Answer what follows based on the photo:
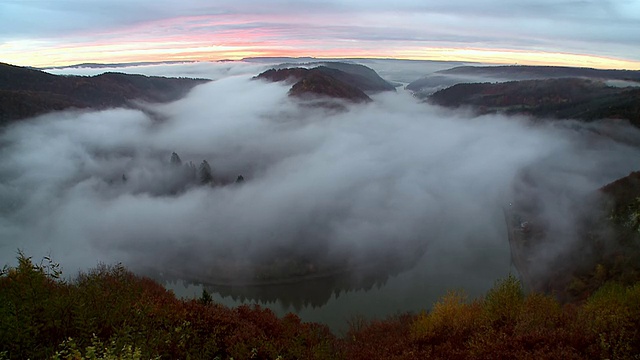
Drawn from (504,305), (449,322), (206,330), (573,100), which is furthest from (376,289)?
(573,100)

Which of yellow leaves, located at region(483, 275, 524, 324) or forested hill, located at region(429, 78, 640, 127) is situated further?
forested hill, located at region(429, 78, 640, 127)

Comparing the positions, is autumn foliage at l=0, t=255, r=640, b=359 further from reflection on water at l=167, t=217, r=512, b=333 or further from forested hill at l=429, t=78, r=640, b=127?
forested hill at l=429, t=78, r=640, b=127

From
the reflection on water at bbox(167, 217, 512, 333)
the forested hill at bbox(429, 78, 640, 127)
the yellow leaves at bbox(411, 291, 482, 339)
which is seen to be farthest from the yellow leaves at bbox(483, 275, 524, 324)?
the forested hill at bbox(429, 78, 640, 127)

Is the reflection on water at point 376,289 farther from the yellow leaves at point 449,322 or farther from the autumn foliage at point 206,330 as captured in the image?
the autumn foliage at point 206,330

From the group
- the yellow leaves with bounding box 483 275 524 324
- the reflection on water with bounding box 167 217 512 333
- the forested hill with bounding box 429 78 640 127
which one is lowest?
the reflection on water with bounding box 167 217 512 333

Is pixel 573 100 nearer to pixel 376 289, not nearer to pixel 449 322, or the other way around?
pixel 376 289
